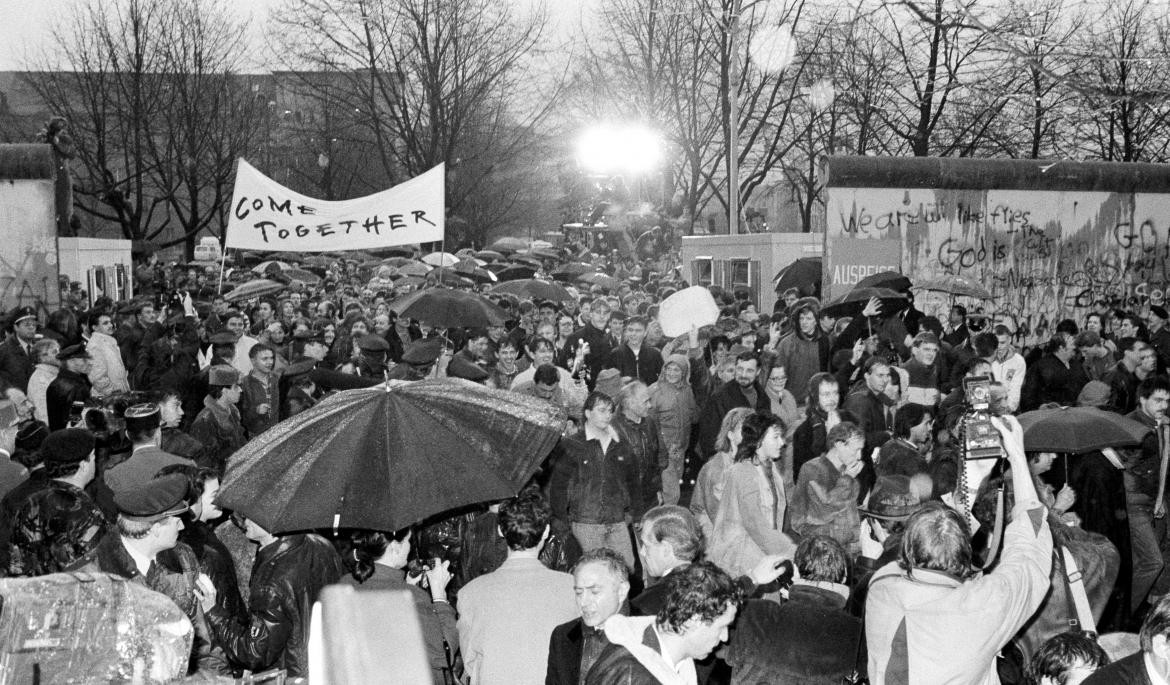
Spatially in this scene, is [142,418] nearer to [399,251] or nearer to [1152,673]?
[1152,673]

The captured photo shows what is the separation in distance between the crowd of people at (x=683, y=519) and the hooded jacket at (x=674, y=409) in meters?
0.03

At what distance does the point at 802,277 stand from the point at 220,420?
10.8 meters

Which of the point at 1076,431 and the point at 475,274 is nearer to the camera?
the point at 1076,431

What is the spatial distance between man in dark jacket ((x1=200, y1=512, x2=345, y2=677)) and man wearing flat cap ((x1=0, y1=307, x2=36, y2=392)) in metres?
7.79

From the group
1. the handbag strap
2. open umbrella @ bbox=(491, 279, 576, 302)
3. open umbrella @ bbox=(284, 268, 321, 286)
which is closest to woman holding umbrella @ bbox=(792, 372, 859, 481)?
the handbag strap

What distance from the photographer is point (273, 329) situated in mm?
13875

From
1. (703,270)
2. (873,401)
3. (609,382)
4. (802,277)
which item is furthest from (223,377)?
(703,270)

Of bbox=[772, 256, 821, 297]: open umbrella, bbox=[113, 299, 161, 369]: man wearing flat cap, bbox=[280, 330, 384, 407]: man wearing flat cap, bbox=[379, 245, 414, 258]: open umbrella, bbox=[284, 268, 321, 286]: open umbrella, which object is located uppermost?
bbox=[379, 245, 414, 258]: open umbrella

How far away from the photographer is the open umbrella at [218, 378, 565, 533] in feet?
17.3

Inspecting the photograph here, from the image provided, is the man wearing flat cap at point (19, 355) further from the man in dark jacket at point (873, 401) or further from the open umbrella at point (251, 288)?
the man in dark jacket at point (873, 401)

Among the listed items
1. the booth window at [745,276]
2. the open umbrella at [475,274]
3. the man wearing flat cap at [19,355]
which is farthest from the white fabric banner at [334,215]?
the open umbrella at [475,274]

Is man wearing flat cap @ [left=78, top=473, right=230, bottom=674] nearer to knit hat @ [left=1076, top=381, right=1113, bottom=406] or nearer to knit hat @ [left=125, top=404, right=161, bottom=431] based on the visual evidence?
knit hat @ [left=125, top=404, right=161, bottom=431]

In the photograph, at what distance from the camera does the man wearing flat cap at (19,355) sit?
12.3 meters

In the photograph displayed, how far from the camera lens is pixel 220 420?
948 centimetres
